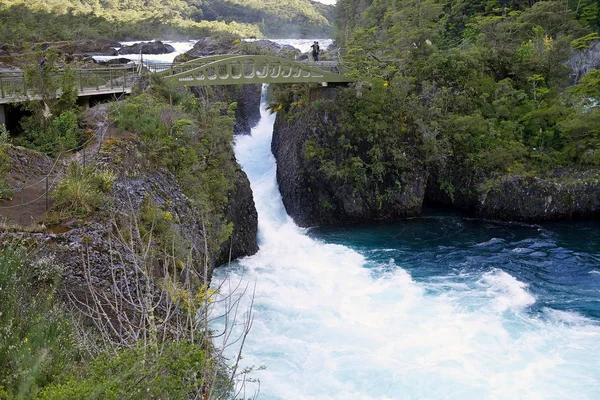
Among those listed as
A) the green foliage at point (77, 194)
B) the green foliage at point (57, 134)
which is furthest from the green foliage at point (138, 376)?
the green foliage at point (57, 134)

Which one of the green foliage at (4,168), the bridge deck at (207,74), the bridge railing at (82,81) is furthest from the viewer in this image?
Answer: the bridge deck at (207,74)

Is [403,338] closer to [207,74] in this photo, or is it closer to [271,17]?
[207,74]

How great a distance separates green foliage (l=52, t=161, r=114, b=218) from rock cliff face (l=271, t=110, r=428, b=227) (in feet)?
43.5

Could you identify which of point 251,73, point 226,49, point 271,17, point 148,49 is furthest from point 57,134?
point 271,17

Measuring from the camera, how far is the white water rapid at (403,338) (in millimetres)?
10055

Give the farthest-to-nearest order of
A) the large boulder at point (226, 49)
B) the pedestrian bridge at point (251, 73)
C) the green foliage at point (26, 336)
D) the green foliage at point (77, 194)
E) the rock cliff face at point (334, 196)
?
the large boulder at point (226, 49), the rock cliff face at point (334, 196), the pedestrian bridge at point (251, 73), the green foliage at point (77, 194), the green foliage at point (26, 336)

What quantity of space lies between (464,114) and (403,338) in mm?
14984

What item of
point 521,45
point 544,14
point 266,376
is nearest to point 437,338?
point 266,376

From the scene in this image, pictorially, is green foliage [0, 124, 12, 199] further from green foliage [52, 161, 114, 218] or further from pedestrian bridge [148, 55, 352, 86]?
pedestrian bridge [148, 55, 352, 86]

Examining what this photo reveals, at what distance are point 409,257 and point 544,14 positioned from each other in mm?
19473

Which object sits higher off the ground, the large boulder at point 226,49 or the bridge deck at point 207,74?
the large boulder at point 226,49

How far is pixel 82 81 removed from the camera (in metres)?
16.9

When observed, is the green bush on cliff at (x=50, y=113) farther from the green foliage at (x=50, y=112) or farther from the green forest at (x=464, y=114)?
the green forest at (x=464, y=114)

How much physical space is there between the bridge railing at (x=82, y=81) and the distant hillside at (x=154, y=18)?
88.0 ft
